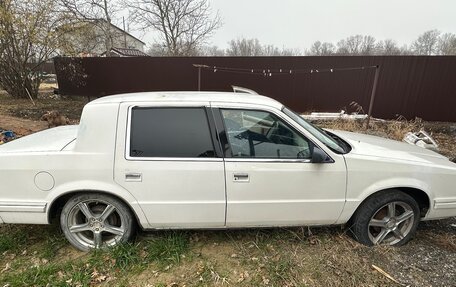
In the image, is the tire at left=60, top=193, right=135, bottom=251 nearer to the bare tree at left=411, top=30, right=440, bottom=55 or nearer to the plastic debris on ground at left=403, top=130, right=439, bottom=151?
the plastic debris on ground at left=403, top=130, right=439, bottom=151

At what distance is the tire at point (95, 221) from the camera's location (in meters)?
2.68

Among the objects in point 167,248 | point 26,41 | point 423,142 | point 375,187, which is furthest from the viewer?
point 26,41

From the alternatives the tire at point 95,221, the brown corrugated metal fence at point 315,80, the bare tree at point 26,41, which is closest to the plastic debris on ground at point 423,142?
the brown corrugated metal fence at point 315,80

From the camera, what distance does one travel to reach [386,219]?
2.93 metres

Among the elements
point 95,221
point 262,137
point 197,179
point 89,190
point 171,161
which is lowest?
point 95,221

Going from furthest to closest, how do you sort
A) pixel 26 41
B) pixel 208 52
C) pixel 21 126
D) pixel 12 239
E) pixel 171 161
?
pixel 208 52 < pixel 26 41 < pixel 21 126 < pixel 12 239 < pixel 171 161

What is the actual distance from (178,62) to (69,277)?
1019 cm

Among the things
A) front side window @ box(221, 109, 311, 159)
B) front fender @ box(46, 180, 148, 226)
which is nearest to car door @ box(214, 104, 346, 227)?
front side window @ box(221, 109, 311, 159)

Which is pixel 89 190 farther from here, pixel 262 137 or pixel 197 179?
pixel 262 137

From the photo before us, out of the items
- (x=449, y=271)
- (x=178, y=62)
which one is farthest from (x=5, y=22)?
(x=449, y=271)

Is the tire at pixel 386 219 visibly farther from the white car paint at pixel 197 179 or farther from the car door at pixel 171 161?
the car door at pixel 171 161

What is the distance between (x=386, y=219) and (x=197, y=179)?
2.00 m

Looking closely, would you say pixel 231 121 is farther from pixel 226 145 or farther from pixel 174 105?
pixel 174 105

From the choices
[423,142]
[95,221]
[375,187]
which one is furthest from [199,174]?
[423,142]
